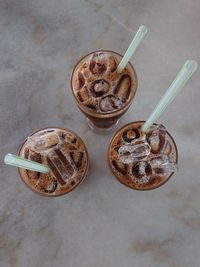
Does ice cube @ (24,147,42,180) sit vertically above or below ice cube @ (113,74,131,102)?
below

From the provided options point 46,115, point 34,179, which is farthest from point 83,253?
point 46,115

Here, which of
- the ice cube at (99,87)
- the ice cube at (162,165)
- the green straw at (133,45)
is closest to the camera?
the green straw at (133,45)

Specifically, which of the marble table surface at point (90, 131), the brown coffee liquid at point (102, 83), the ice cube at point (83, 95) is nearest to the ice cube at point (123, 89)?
the brown coffee liquid at point (102, 83)

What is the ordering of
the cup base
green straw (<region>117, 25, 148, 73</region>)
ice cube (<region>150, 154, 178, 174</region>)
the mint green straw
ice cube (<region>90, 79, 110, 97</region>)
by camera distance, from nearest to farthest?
the mint green straw, green straw (<region>117, 25, 148, 73</region>), ice cube (<region>150, 154, 178, 174</region>), ice cube (<region>90, 79, 110, 97</region>), the cup base

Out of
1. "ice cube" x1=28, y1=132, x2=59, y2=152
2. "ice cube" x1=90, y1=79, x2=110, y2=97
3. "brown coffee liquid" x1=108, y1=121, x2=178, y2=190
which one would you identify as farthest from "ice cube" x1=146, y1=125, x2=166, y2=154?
"ice cube" x1=28, y1=132, x2=59, y2=152

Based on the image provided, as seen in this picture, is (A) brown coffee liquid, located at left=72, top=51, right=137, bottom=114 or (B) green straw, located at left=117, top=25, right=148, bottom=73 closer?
(B) green straw, located at left=117, top=25, right=148, bottom=73

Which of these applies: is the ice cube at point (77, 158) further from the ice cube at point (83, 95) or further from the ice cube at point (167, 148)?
the ice cube at point (167, 148)

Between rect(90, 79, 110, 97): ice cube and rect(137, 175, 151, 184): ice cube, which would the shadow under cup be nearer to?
rect(90, 79, 110, 97): ice cube

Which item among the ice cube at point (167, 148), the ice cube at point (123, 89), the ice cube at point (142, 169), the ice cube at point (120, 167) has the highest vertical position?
the ice cube at point (123, 89)
